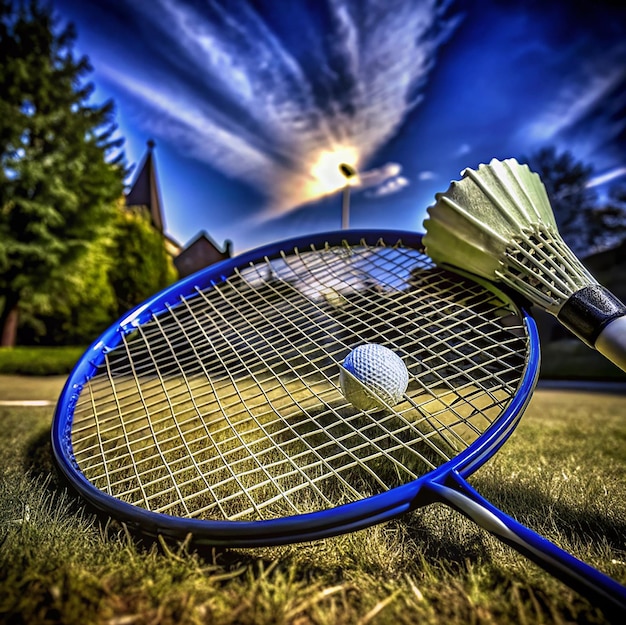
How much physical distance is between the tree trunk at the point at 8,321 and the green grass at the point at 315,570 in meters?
12.3

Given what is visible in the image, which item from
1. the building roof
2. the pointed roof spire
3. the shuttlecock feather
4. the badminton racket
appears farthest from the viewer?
the pointed roof spire

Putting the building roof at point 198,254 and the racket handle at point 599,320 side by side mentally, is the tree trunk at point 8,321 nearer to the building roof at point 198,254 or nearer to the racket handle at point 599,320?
the building roof at point 198,254

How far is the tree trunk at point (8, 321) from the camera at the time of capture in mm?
12018

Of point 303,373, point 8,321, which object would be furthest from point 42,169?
point 303,373

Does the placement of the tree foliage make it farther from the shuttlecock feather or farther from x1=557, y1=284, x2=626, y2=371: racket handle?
x1=557, y1=284, x2=626, y2=371: racket handle

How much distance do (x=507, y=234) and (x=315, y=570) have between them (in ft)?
4.71

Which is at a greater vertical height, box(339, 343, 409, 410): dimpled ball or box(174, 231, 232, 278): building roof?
box(339, 343, 409, 410): dimpled ball

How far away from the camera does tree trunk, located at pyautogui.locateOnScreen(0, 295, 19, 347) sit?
12.0 meters

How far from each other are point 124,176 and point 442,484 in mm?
16102

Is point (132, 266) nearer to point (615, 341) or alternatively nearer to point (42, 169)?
point (42, 169)

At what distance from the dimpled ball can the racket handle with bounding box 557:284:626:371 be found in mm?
641

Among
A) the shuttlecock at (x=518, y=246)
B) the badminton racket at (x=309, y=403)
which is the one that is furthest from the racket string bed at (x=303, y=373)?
the shuttlecock at (x=518, y=246)

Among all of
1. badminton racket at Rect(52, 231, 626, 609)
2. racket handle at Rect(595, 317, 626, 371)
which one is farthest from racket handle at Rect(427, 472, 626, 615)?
racket handle at Rect(595, 317, 626, 371)

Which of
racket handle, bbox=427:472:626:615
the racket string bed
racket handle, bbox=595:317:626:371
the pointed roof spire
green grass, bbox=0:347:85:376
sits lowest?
the pointed roof spire
